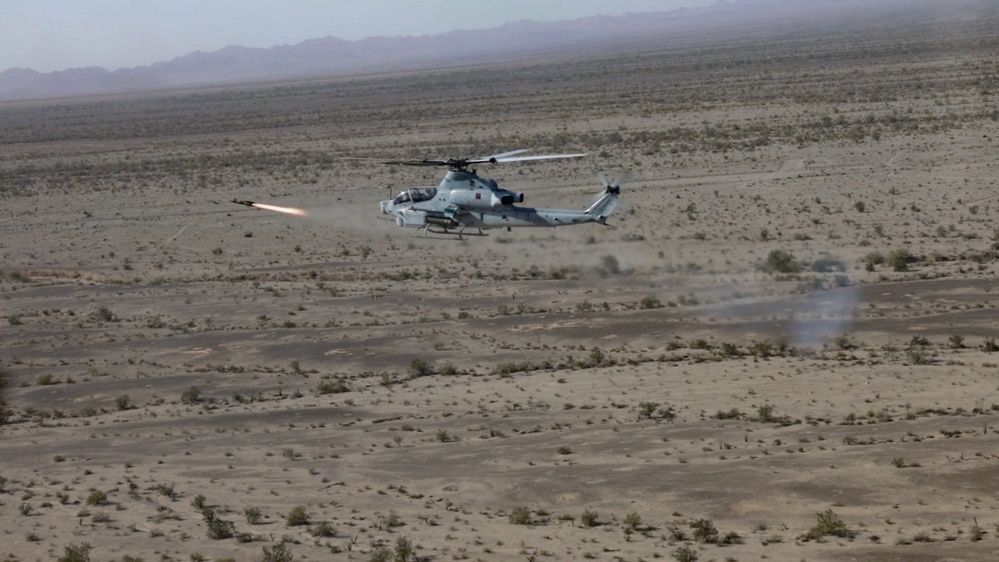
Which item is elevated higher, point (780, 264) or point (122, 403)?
point (780, 264)

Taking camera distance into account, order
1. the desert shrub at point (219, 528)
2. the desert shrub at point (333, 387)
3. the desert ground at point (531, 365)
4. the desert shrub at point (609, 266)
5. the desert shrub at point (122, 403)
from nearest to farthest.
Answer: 1. the desert shrub at point (219, 528)
2. the desert ground at point (531, 365)
3. the desert shrub at point (122, 403)
4. the desert shrub at point (333, 387)
5. the desert shrub at point (609, 266)

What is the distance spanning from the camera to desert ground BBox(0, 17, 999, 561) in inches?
869

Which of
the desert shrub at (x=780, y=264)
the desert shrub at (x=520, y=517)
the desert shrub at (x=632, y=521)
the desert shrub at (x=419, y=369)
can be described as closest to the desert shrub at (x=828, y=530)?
the desert shrub at (x=632, y=521)

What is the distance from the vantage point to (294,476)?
25.6 metres

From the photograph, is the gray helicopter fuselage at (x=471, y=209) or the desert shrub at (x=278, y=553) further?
the gray helicopter fuselage at (x=471, y=209)

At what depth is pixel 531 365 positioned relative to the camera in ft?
109

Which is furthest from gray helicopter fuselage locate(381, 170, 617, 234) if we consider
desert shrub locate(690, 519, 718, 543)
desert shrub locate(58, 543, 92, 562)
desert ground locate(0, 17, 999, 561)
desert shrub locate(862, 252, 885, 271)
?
desert shrub locate(58, 543, 92, 562)

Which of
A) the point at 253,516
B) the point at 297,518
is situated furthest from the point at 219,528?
the point at 297,518

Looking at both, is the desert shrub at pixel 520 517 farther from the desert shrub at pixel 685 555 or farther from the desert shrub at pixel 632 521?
the desert shrub at pixel 685 555

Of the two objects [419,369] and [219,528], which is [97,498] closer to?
[219,528]

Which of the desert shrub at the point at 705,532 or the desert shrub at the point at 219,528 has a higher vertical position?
the desert shrub at the point at 219,528

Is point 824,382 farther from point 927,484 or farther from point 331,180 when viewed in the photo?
point 331,180

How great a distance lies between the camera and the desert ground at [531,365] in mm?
22078

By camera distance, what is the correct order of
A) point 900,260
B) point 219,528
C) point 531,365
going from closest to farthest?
point 219,528 → point 531,365 → point 900,260
